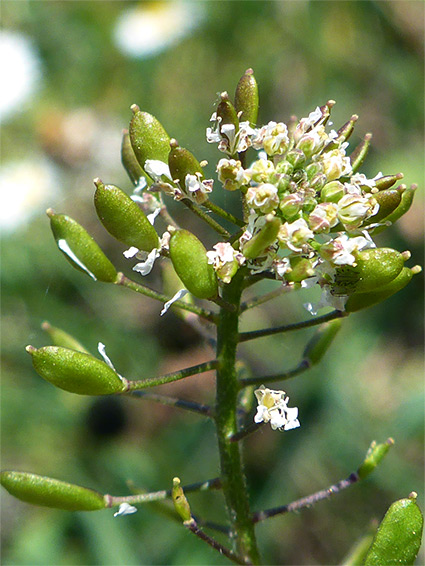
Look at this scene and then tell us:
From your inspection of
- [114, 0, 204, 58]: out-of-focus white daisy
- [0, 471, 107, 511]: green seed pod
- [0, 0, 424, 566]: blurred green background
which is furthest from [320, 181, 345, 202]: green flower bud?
[114, 0, 204, 58]: out-of-focus white daisy

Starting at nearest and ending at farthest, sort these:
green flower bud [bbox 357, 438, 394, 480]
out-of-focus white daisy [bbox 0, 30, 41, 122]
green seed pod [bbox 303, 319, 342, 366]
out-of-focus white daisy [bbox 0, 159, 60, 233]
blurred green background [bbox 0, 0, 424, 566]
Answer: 1. green flower bud [bbox 357, 438, 394, 480]
2. green seed pod [bbox 303, 319, 342, 366]
3. blurred green background [bbox 0, 0, 424, 566]
4. out-of-focus white daisy [bbox 0, 159, 60, 233]
5. out-of-focus white daisy [bbox 0, 30, 41, 122]

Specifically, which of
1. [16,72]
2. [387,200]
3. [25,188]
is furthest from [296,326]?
[16,72]

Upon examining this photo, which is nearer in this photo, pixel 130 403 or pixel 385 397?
pixel 385 397

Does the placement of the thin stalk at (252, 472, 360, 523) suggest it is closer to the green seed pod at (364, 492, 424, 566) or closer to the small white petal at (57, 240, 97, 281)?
the green seed pod at (364, 492, 424, 566)

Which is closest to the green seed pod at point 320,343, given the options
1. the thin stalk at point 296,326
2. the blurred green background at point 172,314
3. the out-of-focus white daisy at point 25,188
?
the thin stalk at point 296,326

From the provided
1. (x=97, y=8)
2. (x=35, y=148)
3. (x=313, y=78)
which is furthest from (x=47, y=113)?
(x=313, y=78)

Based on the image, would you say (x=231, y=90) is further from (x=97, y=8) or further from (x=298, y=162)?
(x=298, y=162)

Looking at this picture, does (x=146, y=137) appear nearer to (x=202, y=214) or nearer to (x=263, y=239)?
(x=202, y=214)
